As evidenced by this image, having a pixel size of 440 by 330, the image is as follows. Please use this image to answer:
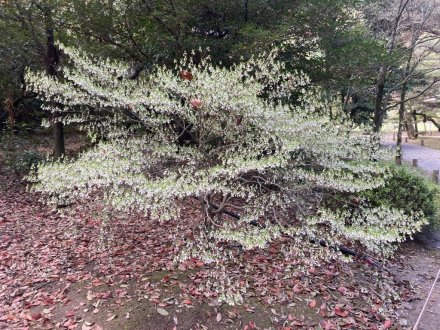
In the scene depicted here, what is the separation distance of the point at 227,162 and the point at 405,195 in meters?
3.99

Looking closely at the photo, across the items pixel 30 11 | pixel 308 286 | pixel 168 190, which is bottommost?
pixel 308 286

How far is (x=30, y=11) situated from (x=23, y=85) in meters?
3.42

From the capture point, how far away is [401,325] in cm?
373

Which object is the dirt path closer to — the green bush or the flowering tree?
the green bush

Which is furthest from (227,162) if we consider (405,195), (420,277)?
(405,195)

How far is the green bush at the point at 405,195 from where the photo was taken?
5535 millimetres

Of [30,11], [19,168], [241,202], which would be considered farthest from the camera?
[19,168]

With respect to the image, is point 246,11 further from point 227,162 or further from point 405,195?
point 405,195

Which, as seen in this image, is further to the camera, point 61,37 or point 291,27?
point 61,37

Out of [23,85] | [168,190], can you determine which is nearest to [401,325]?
[168,190]

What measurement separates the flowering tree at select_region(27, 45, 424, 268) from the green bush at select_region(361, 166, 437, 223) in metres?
1.56

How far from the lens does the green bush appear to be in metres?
5.54

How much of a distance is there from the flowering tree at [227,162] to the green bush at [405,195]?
156 cm

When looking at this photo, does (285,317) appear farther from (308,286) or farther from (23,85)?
(23,85)
